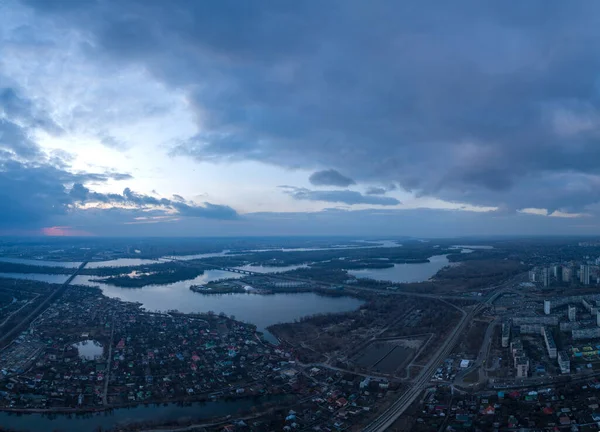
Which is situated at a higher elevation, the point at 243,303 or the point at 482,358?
the point at 482,358

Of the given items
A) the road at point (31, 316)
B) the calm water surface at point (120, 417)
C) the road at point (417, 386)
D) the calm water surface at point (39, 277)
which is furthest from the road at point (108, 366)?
the calm water surface at point (39, 277)

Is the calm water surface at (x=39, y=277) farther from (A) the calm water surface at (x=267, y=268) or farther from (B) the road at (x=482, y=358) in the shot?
(B) the road at (x=482, y=358)

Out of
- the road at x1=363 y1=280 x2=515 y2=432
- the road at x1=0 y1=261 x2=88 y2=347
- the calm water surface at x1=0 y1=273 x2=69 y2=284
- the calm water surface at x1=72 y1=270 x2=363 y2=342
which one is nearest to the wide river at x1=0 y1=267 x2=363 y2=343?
the calm water surface at x1=72 y1=270 x2=363 y2=342

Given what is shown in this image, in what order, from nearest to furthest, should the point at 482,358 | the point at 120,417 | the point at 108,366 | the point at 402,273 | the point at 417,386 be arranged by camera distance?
the point at 120,417
the point at 417,386
the point at 482,358
the point at 108,366
the point at 402,273

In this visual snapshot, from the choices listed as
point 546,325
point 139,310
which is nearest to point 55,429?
point 139,310

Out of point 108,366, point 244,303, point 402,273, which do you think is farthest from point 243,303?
point 402,273

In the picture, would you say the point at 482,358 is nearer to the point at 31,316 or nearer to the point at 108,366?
the point at 108,366
